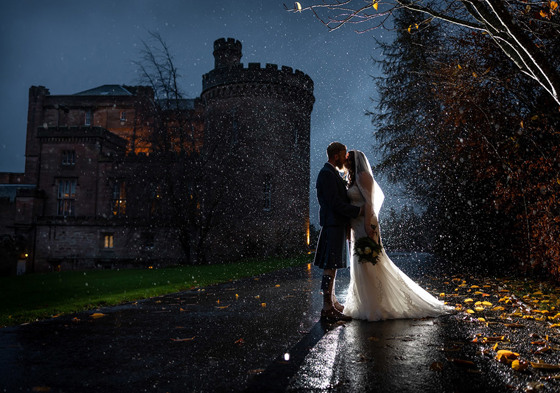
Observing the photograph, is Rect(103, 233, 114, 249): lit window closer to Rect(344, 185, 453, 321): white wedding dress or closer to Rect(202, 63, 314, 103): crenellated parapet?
Rect(202, 63, 314, 103): crenellated parapet

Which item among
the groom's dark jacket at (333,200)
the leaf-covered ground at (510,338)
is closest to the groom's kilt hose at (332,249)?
the groom's dark jacket at (333,200)

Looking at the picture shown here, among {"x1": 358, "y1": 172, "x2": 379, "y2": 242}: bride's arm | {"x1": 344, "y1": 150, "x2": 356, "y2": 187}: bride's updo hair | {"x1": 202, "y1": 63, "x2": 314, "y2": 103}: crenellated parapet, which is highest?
{"x1": 202, "y1": 63, "x2": 314, "y2": 103}: crenellated parapet

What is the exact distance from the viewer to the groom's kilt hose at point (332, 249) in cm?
568

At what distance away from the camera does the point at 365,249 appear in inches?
224

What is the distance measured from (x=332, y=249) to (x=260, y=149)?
25.1m

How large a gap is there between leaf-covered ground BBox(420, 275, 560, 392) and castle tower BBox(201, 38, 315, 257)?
71.6ft

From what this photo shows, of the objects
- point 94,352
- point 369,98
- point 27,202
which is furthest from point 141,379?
point 27,202

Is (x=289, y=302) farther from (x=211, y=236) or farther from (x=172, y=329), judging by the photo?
(x=211, y=236)

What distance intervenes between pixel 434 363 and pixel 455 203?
13.1 meters

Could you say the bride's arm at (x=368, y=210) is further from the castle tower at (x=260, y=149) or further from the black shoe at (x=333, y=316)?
the castle tower at (x=260, y=149)

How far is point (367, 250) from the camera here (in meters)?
5.66

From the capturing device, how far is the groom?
565 cm

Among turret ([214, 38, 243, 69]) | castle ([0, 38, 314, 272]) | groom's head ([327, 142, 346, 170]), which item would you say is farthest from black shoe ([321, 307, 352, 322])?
turret ([214, 38, 243, 69])

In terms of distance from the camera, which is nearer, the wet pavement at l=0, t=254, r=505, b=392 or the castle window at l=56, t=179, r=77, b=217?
the wet pavement at l=0, t=254, r=505, b=392
